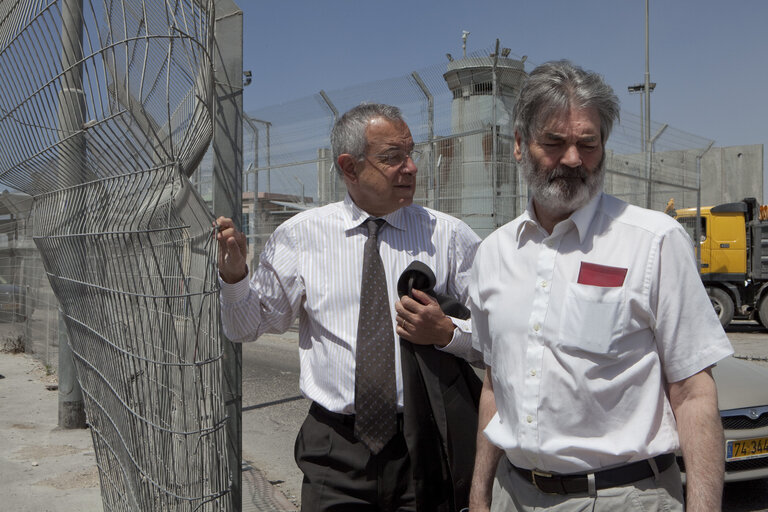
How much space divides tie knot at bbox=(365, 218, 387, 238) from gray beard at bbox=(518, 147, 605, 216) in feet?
2.75

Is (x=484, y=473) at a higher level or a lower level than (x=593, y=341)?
lower

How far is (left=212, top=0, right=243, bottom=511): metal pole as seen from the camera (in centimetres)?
247

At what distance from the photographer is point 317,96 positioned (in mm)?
11828

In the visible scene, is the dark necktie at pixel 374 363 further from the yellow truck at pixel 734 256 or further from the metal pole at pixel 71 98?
the yellow truck at pixel 734 256

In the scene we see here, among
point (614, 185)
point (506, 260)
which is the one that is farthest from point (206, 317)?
point (614, 185)

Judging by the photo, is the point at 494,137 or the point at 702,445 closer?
the point at 702,445

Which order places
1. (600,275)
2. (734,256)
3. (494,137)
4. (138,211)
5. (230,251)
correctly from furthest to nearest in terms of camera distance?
(734,256) → (494,137) → (230,251) → (138,211) → (600,275)

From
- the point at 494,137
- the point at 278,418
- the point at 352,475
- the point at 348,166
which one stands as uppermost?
the point at 494,137

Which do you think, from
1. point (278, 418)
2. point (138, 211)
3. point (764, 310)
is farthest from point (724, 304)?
point (138, 211)

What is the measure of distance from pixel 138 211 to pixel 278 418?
481cm

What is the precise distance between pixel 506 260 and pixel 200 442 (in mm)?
1020

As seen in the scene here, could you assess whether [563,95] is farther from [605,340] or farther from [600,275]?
[605,340]

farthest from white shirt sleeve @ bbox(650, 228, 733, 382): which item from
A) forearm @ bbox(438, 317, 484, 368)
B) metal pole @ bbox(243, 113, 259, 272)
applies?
metal pole @ bbox(243, 113, 259, 272)

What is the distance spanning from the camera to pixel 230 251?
221 centimetres
